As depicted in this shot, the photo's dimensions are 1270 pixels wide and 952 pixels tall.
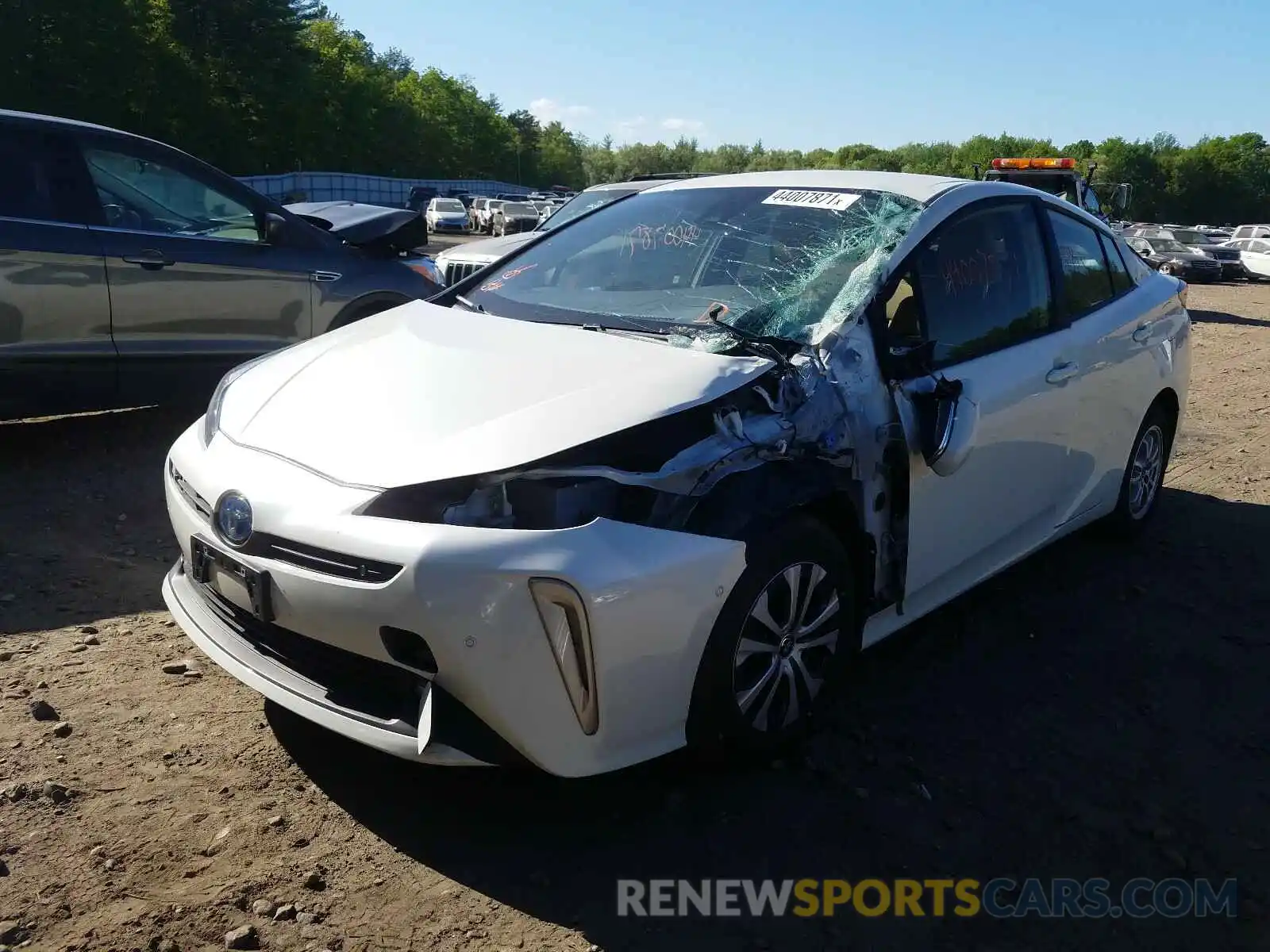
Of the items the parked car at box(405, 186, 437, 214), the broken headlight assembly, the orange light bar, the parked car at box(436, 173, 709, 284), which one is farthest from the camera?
the parked car at box(405, 186, 437, 214)

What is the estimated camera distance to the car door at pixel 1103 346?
4266 mm

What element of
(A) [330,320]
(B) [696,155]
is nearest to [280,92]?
(A) [330,320]

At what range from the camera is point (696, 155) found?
131375 mm

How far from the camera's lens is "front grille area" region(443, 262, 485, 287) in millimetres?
9453

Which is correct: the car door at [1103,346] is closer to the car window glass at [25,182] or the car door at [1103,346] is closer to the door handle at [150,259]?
the door handle at [150,259]

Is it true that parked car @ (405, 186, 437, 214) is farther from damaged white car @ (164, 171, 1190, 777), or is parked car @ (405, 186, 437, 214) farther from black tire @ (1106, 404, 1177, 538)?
damaged white car @ (164, 171, 1190, 777)

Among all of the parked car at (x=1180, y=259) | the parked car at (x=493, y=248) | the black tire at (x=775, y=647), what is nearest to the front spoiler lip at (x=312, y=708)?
the black tire at (x=775, y=647)

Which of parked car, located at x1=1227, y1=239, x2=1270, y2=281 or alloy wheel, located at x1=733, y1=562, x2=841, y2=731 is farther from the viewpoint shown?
parked car, located at x1=1227, y1=239, x2=1270, y2=281

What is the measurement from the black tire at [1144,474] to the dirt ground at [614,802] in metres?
0.74

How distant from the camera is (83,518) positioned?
4805 mm

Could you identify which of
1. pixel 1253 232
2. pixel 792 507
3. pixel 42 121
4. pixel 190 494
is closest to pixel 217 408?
pixel 190 494

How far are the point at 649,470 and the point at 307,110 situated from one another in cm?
6308

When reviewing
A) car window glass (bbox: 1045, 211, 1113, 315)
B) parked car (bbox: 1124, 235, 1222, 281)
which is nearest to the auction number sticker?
car window glass (bbox: 1045, 211, 1113, 315)

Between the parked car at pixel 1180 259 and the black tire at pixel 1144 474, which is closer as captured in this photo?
the black tire at pixel 1144 474
